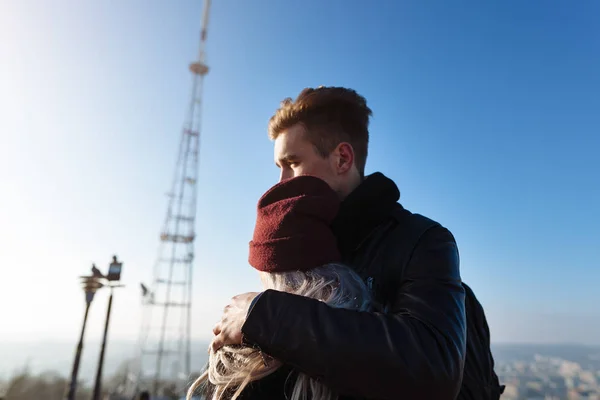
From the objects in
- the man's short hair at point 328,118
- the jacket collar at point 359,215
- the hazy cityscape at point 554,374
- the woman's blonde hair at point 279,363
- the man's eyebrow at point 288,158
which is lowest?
the hazy cityscape at point 554,374

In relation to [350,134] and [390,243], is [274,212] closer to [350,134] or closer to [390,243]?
[390,243]

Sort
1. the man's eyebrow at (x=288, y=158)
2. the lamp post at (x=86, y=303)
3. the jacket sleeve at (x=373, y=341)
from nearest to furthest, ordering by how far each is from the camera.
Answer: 1. the jacket sleeve at (x=373, y=341)
2. the man's eyebrow at (x=288, y=158)
3. the lamp post at (x=86, y=303)

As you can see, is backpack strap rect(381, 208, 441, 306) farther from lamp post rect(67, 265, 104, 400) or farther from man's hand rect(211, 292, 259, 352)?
lamp post rect(67, 265, 104, 400)

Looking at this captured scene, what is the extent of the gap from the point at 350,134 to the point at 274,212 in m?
0.59

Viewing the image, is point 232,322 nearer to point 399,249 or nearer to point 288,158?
point 399,249

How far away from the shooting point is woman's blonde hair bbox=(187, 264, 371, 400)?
1.08 metres

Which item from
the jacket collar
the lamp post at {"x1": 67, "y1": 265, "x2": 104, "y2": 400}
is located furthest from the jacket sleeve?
the lamp post at {"x1": 67, "y1": 265, "x2": 104, "y2": 400}

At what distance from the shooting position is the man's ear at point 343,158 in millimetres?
1597

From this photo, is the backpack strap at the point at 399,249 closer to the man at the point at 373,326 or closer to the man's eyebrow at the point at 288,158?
the man at the point at 373,326

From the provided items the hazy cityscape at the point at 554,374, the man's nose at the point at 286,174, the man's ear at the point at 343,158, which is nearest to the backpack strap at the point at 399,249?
the man's ear at the point at 343,158

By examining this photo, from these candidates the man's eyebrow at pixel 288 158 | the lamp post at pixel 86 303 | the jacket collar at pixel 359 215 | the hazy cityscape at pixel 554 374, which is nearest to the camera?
the jacket collar at pixel 359 215

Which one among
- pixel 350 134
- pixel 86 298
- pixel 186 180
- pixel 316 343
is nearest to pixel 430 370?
pixel 316 343

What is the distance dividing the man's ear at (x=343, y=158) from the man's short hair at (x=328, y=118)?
0.03m

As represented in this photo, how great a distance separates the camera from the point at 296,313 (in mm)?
1005
